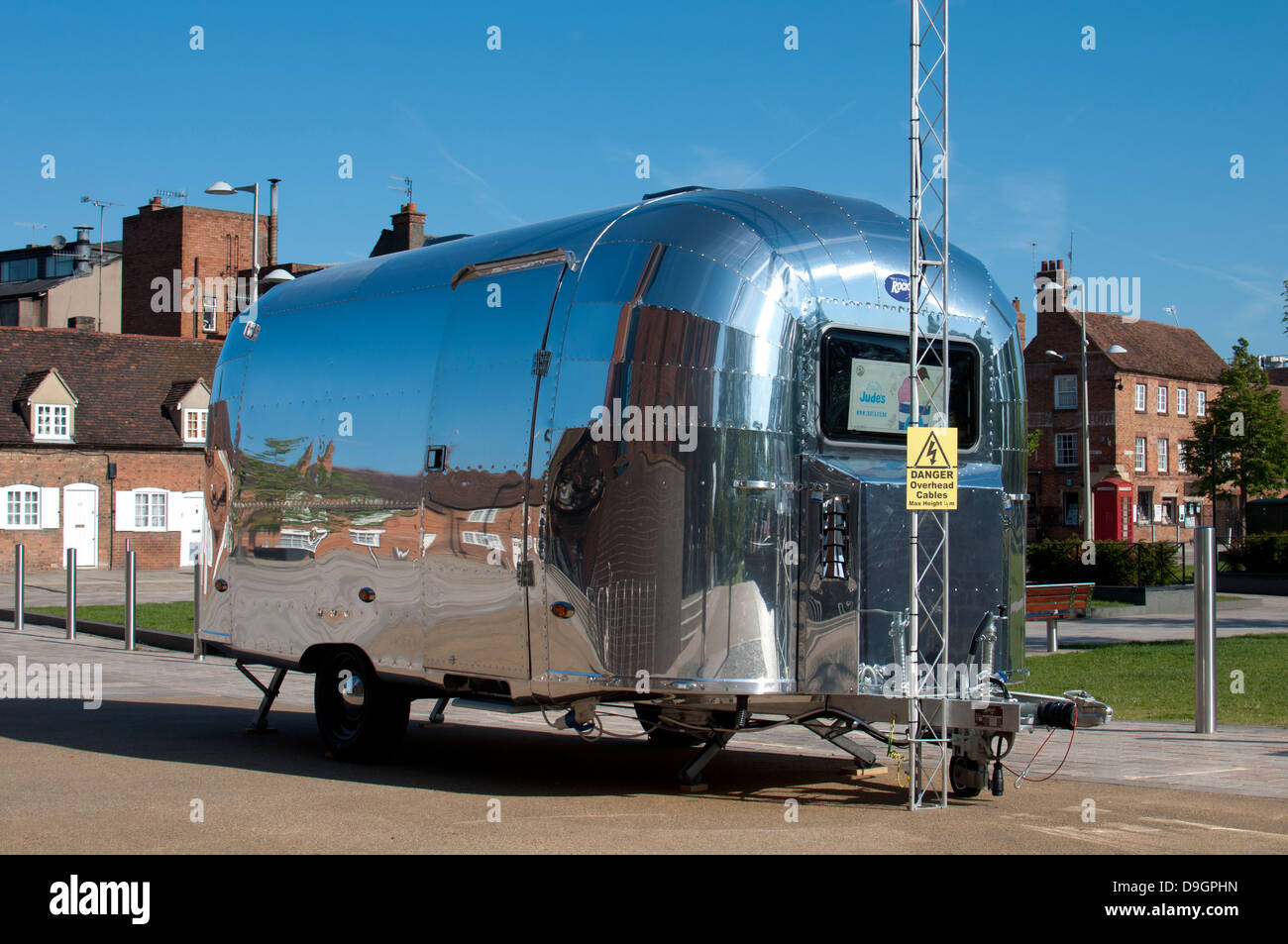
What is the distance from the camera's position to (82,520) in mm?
47125

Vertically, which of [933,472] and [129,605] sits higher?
[933,472]

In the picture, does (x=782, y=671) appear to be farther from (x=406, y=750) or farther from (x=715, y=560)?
(x=406, y=750)

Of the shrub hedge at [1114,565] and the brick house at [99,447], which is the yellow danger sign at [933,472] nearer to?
the shrub hedge at [1114,565]

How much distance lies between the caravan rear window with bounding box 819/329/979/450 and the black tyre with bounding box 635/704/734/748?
1.83 metres

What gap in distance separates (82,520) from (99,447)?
246cm

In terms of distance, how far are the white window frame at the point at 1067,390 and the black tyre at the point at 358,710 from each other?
6494 centimetres

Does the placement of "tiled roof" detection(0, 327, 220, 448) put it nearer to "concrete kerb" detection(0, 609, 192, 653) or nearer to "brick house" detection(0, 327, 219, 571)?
"brick house" detection(0, 327, 219, 571)

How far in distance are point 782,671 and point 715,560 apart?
2.58 ft

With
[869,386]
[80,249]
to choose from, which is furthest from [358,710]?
[80,249]

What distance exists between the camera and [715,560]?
27.5ft

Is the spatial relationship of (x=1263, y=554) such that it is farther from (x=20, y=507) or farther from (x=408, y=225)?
(x=20, y=507)
